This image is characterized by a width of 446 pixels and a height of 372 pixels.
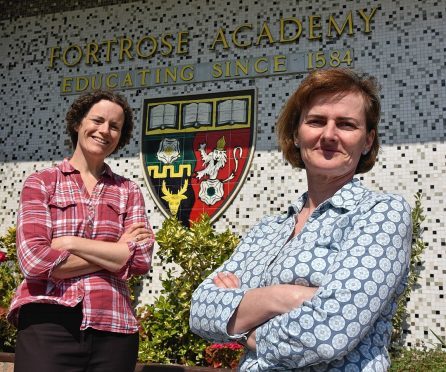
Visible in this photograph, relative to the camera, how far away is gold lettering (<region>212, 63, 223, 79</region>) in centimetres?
548

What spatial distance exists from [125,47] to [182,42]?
0.66m

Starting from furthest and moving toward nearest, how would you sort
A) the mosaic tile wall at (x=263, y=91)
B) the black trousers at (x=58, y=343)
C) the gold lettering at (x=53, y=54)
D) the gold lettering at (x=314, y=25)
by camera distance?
the gold lettering at (x=53, y=54) < the gold lettering at (x=314, y=25) < the mosaic tile wall at (x=263, y=91) < the black trousers at (x=58, y=343)

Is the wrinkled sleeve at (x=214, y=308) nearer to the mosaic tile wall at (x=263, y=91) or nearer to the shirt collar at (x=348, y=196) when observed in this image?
the shirt collar at (x=348, y=196)

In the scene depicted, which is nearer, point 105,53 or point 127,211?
point 127,211

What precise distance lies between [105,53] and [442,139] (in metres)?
3.62

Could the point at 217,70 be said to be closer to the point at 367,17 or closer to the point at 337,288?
the point at 367,17

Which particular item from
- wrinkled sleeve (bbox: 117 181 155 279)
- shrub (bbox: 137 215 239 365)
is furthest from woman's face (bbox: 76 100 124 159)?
shrub (bbox: 137 215 239 365)

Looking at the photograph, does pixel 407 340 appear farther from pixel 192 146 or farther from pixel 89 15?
pixel 89 15

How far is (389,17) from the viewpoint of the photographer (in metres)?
5.21

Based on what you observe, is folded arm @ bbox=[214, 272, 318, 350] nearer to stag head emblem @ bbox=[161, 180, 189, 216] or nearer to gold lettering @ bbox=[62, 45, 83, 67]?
stag head emblem @ bbox=[161, 180, 189, 216]

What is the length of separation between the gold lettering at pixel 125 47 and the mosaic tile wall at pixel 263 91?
0.25ft

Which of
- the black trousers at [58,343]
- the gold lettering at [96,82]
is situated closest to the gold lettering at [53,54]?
the gold lettering at [96,82]

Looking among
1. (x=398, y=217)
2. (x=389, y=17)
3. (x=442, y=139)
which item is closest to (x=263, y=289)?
(x=398, y=217)

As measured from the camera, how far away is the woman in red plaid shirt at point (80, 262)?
2174 millimetres
